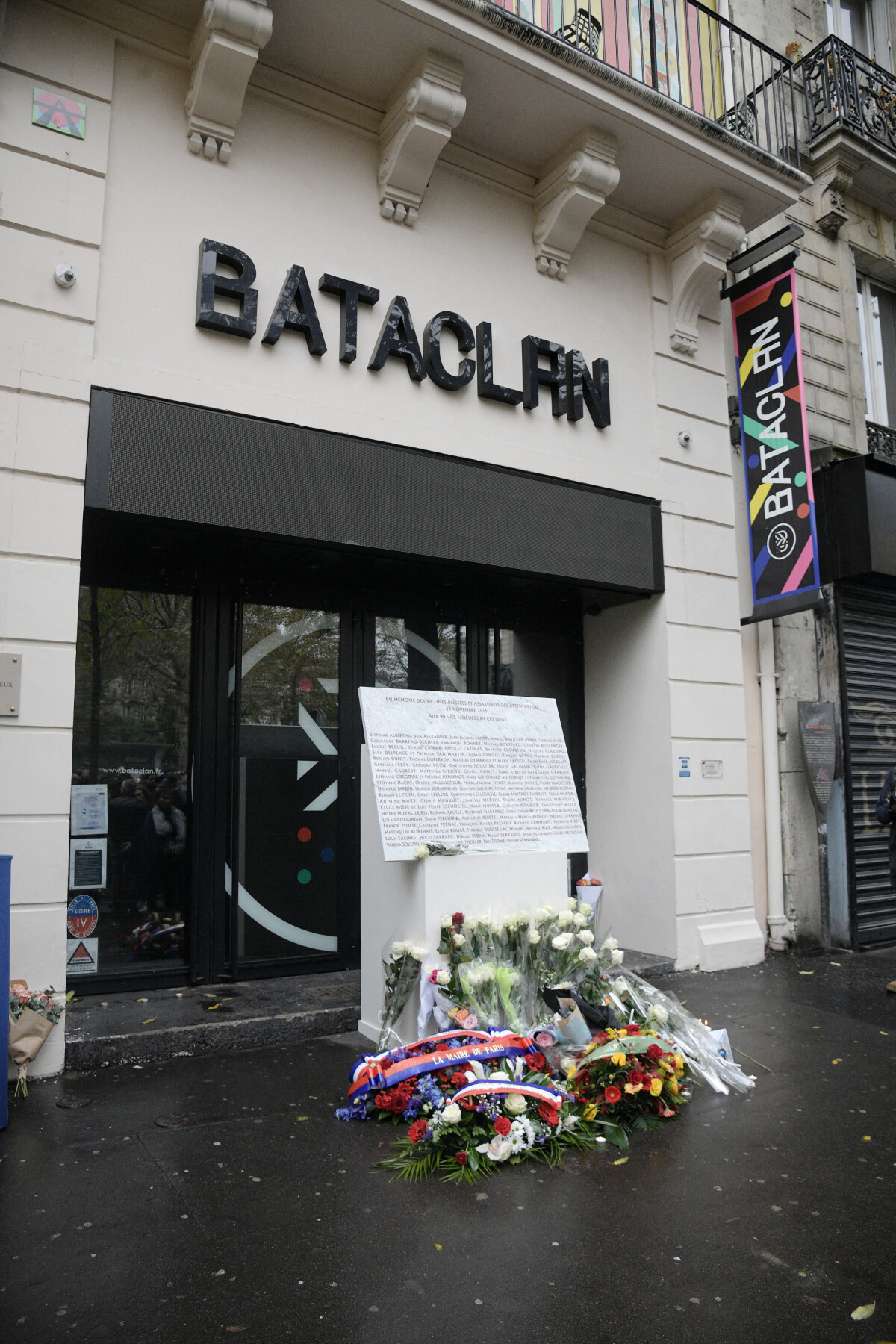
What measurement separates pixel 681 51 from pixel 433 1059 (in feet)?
28.8

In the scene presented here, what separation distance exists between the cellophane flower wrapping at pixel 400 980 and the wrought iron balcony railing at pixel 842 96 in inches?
377

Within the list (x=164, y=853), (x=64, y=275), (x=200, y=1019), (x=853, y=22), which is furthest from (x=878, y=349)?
(x=200, y=1019)

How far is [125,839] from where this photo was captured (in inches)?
244

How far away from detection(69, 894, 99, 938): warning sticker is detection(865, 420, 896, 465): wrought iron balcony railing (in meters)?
8.84

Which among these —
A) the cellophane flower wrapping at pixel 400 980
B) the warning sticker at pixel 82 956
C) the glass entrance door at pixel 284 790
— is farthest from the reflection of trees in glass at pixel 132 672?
the cellophane flower wrapping at pixel 400 980

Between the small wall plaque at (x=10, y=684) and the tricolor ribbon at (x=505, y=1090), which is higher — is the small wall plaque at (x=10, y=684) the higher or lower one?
the higher one

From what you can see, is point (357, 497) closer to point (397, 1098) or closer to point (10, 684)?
point (10, 684)

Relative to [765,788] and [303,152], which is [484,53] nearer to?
[303,152]

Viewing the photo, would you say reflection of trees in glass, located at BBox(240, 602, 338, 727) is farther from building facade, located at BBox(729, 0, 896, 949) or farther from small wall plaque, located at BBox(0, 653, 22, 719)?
building facade, located at BBox(729, 0, 896, 949)

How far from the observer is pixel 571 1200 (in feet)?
11.2

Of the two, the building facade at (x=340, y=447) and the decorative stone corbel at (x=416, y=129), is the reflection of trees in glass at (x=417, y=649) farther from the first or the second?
the decorative stone corbel at (x=416, y=129)

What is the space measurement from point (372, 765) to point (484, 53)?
5.18 m

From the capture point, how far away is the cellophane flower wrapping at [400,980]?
4684mm

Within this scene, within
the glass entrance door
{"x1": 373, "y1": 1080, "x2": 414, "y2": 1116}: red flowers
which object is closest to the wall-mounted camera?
the glass entrance door
